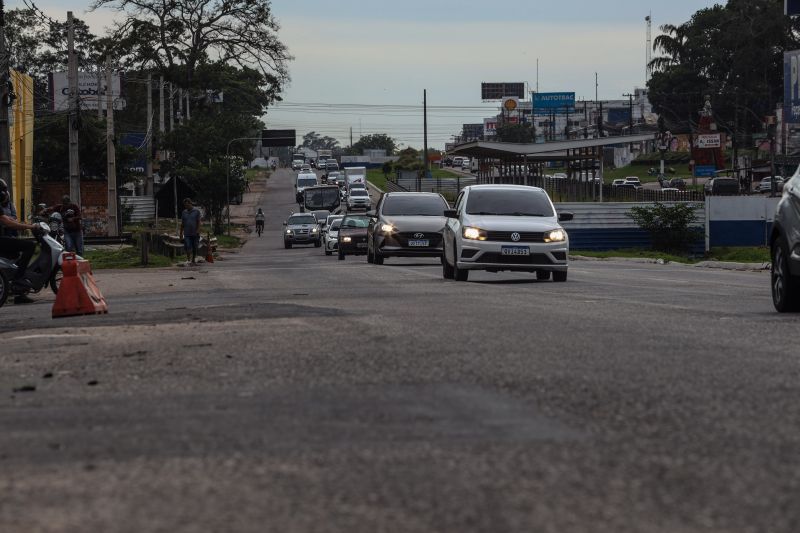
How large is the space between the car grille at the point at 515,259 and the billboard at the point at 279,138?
109235 mm

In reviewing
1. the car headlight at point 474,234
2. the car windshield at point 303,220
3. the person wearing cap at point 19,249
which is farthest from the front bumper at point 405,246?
the car windshield at point 303,220

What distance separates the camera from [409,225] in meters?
31.5

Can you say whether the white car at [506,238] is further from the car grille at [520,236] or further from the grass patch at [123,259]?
the grass patch at [123,259]

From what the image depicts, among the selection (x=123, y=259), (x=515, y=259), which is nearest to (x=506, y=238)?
(x=515, y=259)

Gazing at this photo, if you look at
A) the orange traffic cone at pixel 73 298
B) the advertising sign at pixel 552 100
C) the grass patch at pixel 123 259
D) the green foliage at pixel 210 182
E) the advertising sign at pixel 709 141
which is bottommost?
the grass patch at pixel 123 259

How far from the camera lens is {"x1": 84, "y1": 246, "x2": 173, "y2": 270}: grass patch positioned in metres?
36.9

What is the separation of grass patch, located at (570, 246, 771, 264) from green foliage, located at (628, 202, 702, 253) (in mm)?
825

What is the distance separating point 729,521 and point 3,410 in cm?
442

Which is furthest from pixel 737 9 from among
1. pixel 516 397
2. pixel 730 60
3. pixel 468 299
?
pixel 516 397

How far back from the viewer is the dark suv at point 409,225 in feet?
103

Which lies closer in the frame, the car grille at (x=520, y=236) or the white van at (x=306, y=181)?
the car grille at (x=520, y=236)

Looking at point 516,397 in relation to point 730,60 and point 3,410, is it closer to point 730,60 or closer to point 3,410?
point 3,410

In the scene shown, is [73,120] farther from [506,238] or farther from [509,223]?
[506,238]

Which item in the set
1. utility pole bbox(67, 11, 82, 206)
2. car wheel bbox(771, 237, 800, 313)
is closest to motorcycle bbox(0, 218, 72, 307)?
car wheel bbox(771, 237, 800, 313)
